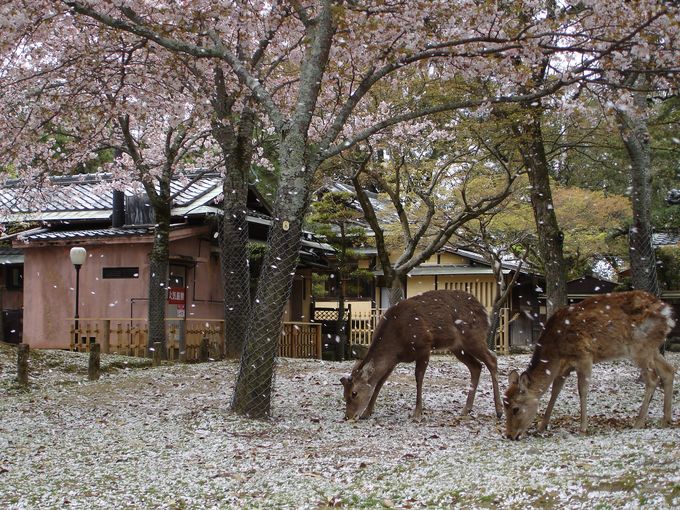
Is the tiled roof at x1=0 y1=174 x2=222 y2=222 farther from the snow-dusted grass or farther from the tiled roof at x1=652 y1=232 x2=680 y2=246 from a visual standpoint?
the tiled roof at x1=652 y1=232 x2=680 y2=246

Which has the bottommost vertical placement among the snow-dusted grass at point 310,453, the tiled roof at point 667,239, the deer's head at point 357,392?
the snow-dusted grass at point 310,453

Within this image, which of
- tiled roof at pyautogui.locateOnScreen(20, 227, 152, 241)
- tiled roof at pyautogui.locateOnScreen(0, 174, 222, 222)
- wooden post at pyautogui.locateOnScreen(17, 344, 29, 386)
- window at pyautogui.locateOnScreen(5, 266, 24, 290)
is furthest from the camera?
window at pyautogui.locateOnScreen(5, 266, 24, 290)

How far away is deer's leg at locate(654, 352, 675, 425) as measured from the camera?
8656 mm

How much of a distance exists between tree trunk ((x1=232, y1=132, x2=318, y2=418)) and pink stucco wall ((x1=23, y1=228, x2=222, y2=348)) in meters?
12.9

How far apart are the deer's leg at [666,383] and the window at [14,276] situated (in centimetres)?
2307

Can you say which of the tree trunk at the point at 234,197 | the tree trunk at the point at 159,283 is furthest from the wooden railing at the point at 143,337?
the tree trunk at the point at 234,197

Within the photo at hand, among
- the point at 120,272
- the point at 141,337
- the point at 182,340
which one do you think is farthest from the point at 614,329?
the point at 120,272

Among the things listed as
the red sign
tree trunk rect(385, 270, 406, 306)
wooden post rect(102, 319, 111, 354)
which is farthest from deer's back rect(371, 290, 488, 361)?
the red sign

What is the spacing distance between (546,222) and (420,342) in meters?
6.09

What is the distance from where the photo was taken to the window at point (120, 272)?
74.8 ft

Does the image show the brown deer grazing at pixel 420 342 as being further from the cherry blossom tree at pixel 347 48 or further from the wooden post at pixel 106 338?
the wooden post at pixel 106 338

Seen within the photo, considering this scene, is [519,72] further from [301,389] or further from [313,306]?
[313,306]

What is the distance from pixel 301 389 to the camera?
12844 millimetres

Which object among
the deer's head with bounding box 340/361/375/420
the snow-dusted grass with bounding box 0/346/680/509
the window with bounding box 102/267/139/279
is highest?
the window with bounding box 102/267/139/279
